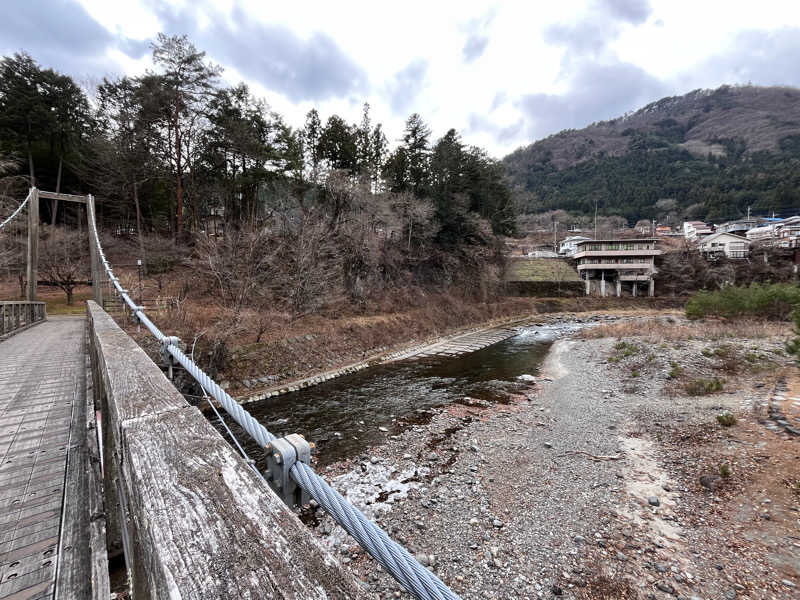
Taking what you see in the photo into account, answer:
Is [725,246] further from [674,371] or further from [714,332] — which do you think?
[674,371]

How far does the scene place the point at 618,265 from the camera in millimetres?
36000

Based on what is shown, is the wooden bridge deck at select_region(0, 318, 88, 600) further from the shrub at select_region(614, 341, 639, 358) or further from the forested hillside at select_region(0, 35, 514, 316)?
the shrub at select_region(614, 341, 639, 358)

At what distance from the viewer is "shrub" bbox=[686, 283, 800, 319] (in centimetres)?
1673

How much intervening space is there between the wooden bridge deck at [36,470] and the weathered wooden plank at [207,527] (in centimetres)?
89

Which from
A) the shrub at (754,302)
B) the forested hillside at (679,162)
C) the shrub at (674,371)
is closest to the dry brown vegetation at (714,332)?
the shrub at (754,302)

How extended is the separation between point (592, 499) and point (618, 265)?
127ft

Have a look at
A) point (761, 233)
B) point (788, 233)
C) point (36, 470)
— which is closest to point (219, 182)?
point (36, 470)

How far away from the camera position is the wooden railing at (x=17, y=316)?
7301 millimetres

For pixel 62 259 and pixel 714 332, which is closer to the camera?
pixel 714 332

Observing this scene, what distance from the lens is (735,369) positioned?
34.6 feet

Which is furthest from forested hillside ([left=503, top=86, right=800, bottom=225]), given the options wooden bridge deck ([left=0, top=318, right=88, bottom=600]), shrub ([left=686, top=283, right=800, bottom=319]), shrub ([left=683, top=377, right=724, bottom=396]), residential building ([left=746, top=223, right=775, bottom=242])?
wooden bridge deck ([left=0, top=318, right=88, bottom=600])

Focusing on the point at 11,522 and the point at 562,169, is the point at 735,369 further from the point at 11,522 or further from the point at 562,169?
the point at 562,169

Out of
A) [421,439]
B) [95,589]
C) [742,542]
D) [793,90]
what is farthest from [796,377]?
[793,90]

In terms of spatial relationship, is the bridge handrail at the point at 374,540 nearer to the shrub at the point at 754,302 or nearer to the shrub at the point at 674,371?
the shrub at the point at 674,371
